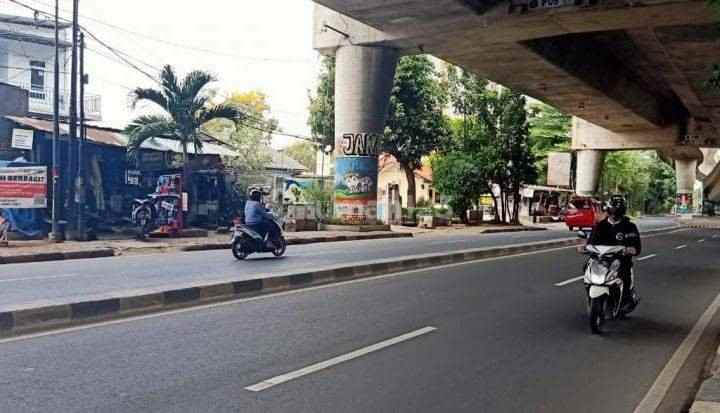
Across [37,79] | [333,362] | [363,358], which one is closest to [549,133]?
[37,79]

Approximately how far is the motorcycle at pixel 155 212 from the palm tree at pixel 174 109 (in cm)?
169

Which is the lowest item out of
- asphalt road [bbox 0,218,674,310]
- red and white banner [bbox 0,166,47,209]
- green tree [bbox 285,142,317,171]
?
asphalt road [bbox 0,218,674,310]

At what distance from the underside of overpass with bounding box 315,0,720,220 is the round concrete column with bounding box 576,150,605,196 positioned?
948 cm

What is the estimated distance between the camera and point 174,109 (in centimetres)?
2339

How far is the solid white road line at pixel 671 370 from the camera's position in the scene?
5.28 m

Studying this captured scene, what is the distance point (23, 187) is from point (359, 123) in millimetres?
13732

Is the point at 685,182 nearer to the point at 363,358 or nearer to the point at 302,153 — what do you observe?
the point at 302,153

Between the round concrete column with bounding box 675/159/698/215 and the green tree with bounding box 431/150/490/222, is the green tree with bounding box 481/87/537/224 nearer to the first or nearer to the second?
the green tree with bounding box 431/150/490/222

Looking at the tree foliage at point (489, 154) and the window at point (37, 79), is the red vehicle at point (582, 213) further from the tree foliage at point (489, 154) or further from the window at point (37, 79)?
the window at point (37, 79)

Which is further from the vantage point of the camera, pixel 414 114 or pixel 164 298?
pixel 414 114

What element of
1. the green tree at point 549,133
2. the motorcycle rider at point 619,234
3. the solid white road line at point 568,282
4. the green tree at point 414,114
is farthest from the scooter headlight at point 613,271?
the green tree at point 549,133

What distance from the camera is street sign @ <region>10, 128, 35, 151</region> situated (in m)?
22.3

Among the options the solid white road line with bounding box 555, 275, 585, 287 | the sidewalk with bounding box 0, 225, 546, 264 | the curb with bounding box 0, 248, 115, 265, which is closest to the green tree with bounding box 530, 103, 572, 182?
the sidewalk with bounding box 0, 225, 546, 264

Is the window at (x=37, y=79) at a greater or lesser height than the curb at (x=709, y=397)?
greater
